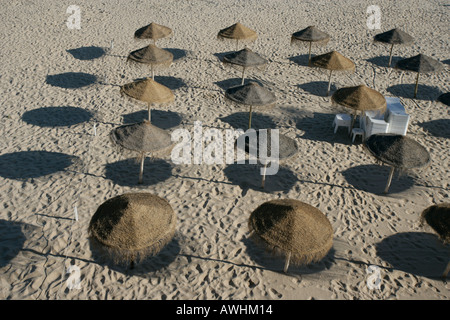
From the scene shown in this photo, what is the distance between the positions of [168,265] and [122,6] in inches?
749

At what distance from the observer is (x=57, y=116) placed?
43.6ft

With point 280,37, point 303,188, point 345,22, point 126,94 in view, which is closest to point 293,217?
point 303,188

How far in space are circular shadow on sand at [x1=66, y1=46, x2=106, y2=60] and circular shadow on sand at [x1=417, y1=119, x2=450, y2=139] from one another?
41.7 ft

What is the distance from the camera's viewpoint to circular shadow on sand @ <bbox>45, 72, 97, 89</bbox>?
49.8 ft

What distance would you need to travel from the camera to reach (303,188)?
10.7 metres

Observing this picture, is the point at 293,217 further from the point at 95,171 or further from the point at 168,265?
the point at 95,171

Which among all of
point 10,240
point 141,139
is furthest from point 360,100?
point 10,240

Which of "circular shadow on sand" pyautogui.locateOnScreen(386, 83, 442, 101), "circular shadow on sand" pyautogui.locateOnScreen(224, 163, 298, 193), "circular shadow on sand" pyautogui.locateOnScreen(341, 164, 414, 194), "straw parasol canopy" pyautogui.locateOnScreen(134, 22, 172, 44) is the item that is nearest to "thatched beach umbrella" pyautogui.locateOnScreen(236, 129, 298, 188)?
"circular shadow on sand" pyautogui.locateOnScreen(224, 163, 298, 193)

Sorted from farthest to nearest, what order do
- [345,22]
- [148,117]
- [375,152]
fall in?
[345,22] → [148,117] → [375,152]

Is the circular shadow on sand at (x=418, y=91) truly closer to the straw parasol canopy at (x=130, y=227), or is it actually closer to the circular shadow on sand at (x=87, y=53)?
the straw parasol canopy at (x=130, y=227)

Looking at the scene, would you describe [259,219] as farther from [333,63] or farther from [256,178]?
[333,63]

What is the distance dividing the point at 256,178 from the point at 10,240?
19.2 feet

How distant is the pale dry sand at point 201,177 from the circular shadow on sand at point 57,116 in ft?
0.20

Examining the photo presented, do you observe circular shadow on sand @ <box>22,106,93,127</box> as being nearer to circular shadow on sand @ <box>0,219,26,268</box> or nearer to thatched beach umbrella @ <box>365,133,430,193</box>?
circular shadow on sand @ <box>0,219,26,268</box>
